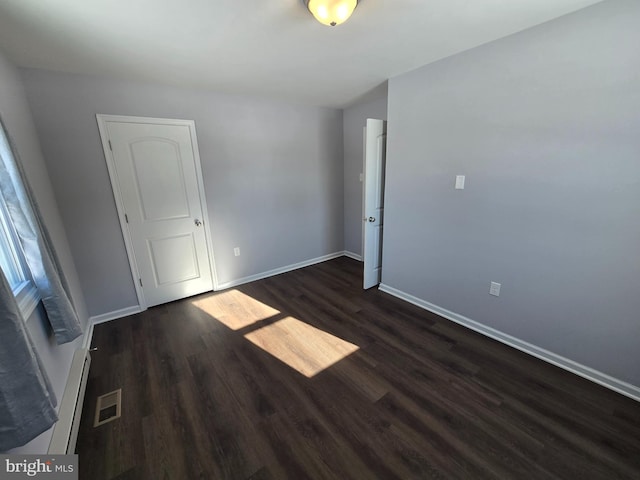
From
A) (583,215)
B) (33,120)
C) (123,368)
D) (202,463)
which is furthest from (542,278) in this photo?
(33,120)

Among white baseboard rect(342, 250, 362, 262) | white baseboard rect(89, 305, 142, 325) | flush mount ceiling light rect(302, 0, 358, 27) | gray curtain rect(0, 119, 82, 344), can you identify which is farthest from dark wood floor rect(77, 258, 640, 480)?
flush mount ceiling light rect(302, 0, 358, 27)

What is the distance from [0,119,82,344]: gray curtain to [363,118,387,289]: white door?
2.54 m

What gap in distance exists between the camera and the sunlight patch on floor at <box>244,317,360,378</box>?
2012 mm

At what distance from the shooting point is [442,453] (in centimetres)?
135

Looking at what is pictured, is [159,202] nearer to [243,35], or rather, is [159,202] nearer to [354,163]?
[243,35]

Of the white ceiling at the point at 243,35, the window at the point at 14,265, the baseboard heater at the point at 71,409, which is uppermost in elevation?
the white ceiling at the point at 243,35

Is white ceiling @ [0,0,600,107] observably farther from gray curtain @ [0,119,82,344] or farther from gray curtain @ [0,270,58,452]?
gray curtain @ [0,270,58,452]

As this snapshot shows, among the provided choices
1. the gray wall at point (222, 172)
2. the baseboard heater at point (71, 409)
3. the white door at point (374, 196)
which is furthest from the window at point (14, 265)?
the white door at point (374, 196)

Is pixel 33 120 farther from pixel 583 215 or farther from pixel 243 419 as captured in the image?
pixel 583 215

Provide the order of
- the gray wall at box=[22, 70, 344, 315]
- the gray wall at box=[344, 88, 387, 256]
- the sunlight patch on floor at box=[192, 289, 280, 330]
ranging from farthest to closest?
the gray wall at box=[344, 88, 387, 256] → the sunlight patch on floor at box=[192, 289, 280, 330] → the gray wall at box=[22, 70, 344, 315]

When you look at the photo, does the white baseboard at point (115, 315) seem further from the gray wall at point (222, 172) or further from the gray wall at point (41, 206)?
the gray wall at point (41, 206)

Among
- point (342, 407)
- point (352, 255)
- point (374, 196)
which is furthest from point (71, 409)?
point (352, 255)

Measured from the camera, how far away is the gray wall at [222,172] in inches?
89.5

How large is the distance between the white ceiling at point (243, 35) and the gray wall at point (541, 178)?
23cm
